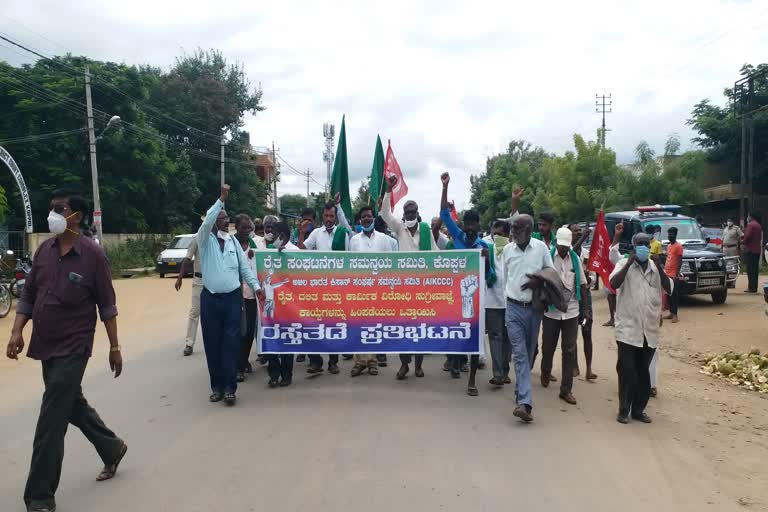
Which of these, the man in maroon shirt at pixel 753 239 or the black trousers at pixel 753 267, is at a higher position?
the man in maroon shirt at pixel 753 239

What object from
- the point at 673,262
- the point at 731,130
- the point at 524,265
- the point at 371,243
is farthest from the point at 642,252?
the point at 731,130

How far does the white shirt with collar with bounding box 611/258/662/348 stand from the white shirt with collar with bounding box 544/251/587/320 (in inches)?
33.1

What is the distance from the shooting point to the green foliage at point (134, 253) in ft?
96.9

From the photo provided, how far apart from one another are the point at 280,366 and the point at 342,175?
→ 10.6ft

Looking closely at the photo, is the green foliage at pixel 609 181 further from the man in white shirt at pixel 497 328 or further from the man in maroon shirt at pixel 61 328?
the man in maroon shirt at pixel 61 328

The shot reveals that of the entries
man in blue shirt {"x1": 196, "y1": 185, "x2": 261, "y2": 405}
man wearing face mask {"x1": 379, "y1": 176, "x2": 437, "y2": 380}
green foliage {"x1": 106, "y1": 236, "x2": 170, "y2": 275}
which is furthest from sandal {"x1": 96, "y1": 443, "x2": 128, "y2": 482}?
green foliage {"x1": 106, "y1": 236, "x2": 170, "y2": 275}

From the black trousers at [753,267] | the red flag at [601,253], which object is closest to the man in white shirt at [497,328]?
the red flag at [601,253]

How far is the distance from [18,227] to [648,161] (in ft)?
97.2

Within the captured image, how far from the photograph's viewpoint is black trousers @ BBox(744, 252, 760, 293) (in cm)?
1507

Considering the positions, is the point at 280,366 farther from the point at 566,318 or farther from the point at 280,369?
the point at 566,318

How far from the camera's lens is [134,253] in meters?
31.8

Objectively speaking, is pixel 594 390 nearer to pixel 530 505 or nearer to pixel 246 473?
pixel 530 505

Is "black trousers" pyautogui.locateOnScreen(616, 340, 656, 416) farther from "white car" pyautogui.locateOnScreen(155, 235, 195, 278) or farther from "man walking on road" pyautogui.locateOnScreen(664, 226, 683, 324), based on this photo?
"white car" pyautogui.locateOnScreen(155, 235, 195, 278)

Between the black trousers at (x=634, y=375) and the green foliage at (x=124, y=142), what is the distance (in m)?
28.4
